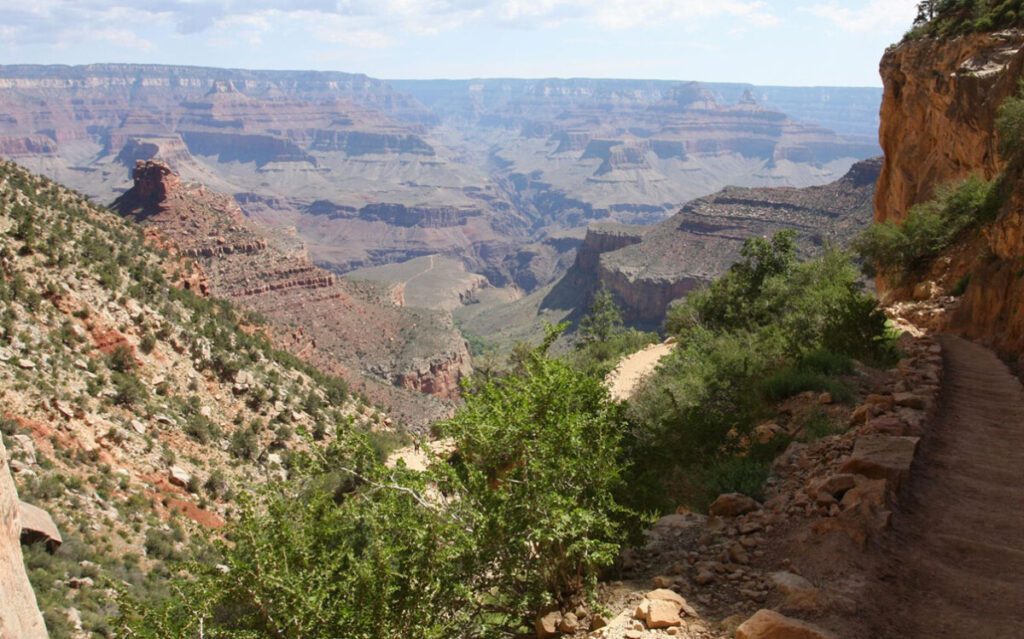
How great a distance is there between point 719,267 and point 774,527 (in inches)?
3489

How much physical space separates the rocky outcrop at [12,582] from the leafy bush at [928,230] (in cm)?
2548

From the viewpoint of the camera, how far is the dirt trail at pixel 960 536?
6.40 metres

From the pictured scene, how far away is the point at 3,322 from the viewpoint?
2061cm

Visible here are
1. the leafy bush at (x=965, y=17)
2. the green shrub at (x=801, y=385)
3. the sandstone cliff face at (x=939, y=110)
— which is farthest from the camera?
the leafy bush at (x=965, y=17)

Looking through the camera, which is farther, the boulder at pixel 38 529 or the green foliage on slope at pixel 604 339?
the green foliage on slope at pixel 604 339

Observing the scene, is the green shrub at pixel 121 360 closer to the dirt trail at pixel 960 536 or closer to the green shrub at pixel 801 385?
the green shrub at pixel 801 385

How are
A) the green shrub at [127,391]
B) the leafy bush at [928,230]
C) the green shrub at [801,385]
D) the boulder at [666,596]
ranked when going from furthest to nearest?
the leafy bush at [928,230] < the green shrub at [127,391] < the green shrub at [801,385] < the boulder at [666,596]

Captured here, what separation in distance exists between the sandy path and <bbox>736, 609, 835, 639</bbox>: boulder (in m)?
23.5

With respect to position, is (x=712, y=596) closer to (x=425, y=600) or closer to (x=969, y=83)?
(x=425, y=600)

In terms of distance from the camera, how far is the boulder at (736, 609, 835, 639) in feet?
18.8

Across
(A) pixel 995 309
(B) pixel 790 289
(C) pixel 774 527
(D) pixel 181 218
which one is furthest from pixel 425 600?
(D) pixel 181 218

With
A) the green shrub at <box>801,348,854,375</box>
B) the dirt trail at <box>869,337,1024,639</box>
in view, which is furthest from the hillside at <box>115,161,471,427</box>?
the dirt trail at <box>869,337,1024,639</box>

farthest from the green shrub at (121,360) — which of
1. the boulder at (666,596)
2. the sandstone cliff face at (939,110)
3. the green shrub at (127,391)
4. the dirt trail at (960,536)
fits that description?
the sandstone cliff face at (939,110)

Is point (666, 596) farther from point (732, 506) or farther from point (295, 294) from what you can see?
point (295, 294)
